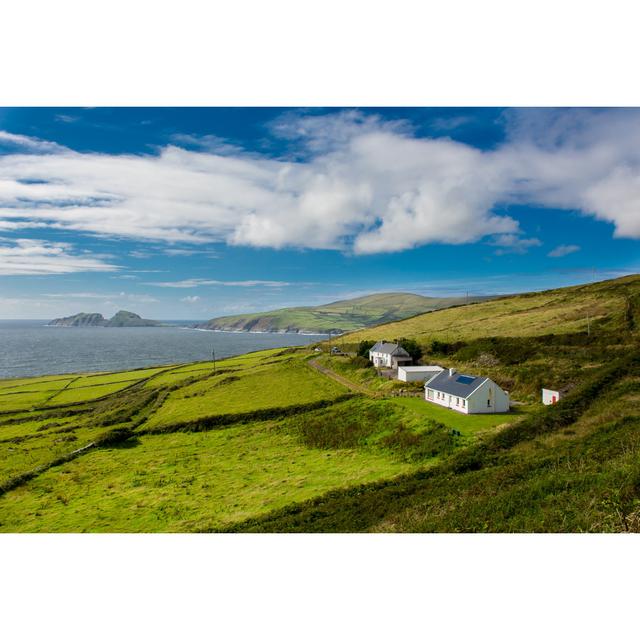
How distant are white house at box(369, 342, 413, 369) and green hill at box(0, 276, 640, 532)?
3873mm

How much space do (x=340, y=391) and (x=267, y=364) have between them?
92.1 feet

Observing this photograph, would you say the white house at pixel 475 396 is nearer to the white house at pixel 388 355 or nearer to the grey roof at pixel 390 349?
the white house at pixel 388 355

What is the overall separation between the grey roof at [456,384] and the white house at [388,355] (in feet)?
52.1

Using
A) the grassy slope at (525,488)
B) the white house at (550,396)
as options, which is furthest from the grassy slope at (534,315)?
the grassy slope at (525,488)

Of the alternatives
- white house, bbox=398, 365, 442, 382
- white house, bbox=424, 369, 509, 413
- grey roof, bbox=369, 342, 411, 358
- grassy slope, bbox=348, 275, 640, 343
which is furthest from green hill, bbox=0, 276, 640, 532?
grey roof, bbox=369, 342, 411, 358

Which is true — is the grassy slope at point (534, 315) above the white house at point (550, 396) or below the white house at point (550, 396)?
above

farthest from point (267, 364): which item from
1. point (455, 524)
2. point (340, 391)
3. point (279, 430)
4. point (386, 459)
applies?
point (455, 524)

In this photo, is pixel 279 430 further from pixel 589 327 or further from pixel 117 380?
pixel 117 380

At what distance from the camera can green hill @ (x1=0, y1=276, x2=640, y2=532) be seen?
50.1ft

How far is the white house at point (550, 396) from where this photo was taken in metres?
29.2

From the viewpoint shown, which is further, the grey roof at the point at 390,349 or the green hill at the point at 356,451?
the grey roof at the point at 390,349

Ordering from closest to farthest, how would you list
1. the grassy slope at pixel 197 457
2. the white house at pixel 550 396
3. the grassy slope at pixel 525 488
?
the grassy slope at pixel 525 488 → the grassy slope at pixel 197 457 → the white house at pixel 550 396

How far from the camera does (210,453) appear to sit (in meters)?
30.5

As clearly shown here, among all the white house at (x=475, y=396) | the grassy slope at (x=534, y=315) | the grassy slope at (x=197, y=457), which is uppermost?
the grassy slope at (x=534, y=315)
